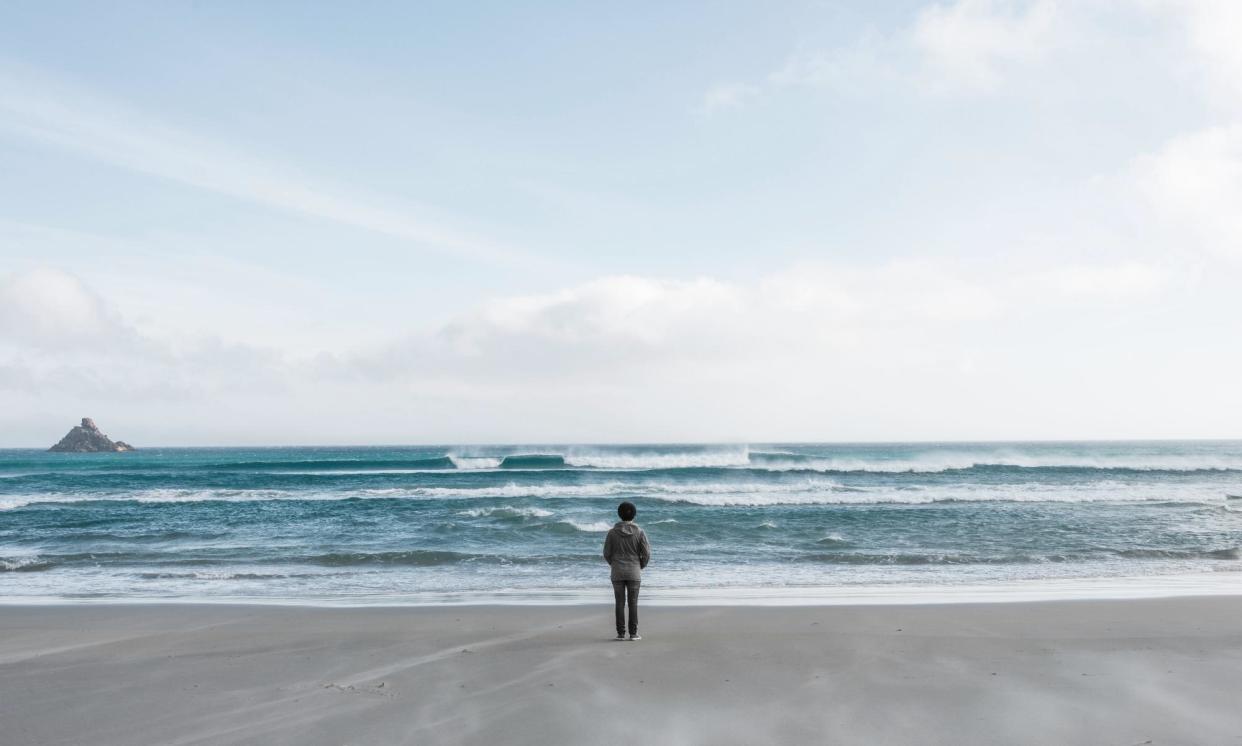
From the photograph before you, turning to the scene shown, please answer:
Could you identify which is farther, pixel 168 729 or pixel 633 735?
pixel 168 729

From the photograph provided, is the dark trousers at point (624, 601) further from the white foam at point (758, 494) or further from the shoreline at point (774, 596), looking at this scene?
the white foam at point (758, 494)

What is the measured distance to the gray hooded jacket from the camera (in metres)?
6.93

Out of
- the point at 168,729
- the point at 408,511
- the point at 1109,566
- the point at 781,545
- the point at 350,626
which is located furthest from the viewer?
the point at 408,511

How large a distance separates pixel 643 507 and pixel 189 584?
12.4 meters

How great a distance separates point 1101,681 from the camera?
533cm

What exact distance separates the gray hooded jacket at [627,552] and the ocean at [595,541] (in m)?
2.41

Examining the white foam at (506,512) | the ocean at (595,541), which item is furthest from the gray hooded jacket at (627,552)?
the white foam at (506,512)

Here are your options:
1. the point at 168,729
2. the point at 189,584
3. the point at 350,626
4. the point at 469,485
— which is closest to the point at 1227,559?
the point at 350,626

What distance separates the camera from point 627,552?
22.8ft

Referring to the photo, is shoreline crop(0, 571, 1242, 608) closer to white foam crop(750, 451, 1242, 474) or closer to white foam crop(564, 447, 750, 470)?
white foam crop(750, 451, 1242, 474)

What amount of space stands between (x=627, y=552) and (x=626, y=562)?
0.09m

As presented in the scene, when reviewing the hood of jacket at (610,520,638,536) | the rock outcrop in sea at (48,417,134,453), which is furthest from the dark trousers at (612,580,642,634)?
the rock outcrop in sea at (48,417,134,453)

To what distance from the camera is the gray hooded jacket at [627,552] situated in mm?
6934

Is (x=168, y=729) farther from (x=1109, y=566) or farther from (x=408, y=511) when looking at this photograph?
(x=408, y=511)
